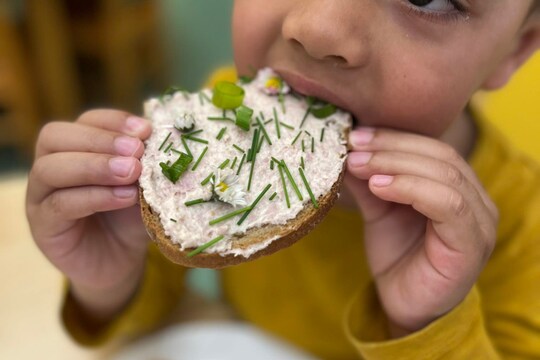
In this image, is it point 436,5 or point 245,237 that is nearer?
point 245,237

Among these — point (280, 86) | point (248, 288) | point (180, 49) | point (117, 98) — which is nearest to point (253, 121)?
point (280, 86)

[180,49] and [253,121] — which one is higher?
[253,121]

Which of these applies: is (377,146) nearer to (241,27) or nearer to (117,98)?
(241,27)

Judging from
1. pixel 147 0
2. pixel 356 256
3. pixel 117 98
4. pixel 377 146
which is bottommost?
pixel 117 98

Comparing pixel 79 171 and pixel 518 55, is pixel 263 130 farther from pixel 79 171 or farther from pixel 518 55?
pixel 518 55

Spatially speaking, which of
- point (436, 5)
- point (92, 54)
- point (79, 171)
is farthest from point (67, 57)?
point (436, 5)

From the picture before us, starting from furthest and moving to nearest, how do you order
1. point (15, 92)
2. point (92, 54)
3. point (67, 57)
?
1. point (92, 54)
2. point (67, 57)
3. point (15, 92)
